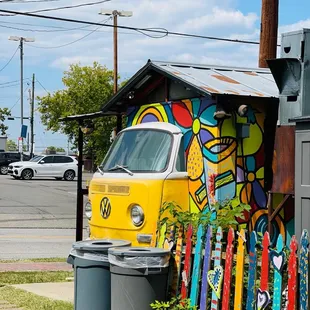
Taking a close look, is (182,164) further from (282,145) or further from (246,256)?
(246,256)

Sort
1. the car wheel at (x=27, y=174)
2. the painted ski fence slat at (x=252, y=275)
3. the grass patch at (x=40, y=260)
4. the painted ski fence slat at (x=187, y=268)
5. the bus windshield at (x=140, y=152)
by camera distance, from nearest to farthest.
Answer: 1. the painted ski fence slat at (x=252, y=275)
2. the painted ski fence slat at (x=187, y=268)
3. the bus windshield at (x=140, y=152)
4. the grass patch at (x=40, y=260)
5. the car wheel at (x=27, y=174)

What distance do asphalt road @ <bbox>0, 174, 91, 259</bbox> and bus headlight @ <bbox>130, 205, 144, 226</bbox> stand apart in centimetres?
522

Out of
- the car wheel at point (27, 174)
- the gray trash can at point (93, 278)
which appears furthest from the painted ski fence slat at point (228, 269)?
the car wheel at point (27, 174)

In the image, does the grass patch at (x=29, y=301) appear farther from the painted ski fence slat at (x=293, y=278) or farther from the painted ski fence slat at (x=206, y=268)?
the painted ski fence slat at (x=293, y=278)

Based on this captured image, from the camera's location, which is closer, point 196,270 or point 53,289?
point 196,270

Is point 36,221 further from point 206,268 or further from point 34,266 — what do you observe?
point 206,268

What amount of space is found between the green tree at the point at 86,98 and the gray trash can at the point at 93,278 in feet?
117

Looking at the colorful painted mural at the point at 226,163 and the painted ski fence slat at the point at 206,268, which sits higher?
the colorful painted mural at the point at 226,163

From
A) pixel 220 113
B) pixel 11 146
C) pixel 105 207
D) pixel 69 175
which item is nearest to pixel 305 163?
pixel 220 113

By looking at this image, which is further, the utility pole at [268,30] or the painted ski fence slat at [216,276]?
the utility pole at [268,30]

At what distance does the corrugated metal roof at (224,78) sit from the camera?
7.74 meters

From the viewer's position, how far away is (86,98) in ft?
147

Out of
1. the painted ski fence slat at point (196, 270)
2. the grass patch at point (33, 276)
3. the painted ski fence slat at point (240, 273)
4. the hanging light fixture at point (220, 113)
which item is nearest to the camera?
the painted ski fence slat at point (240, 273)

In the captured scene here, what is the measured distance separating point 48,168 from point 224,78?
1174 inches
